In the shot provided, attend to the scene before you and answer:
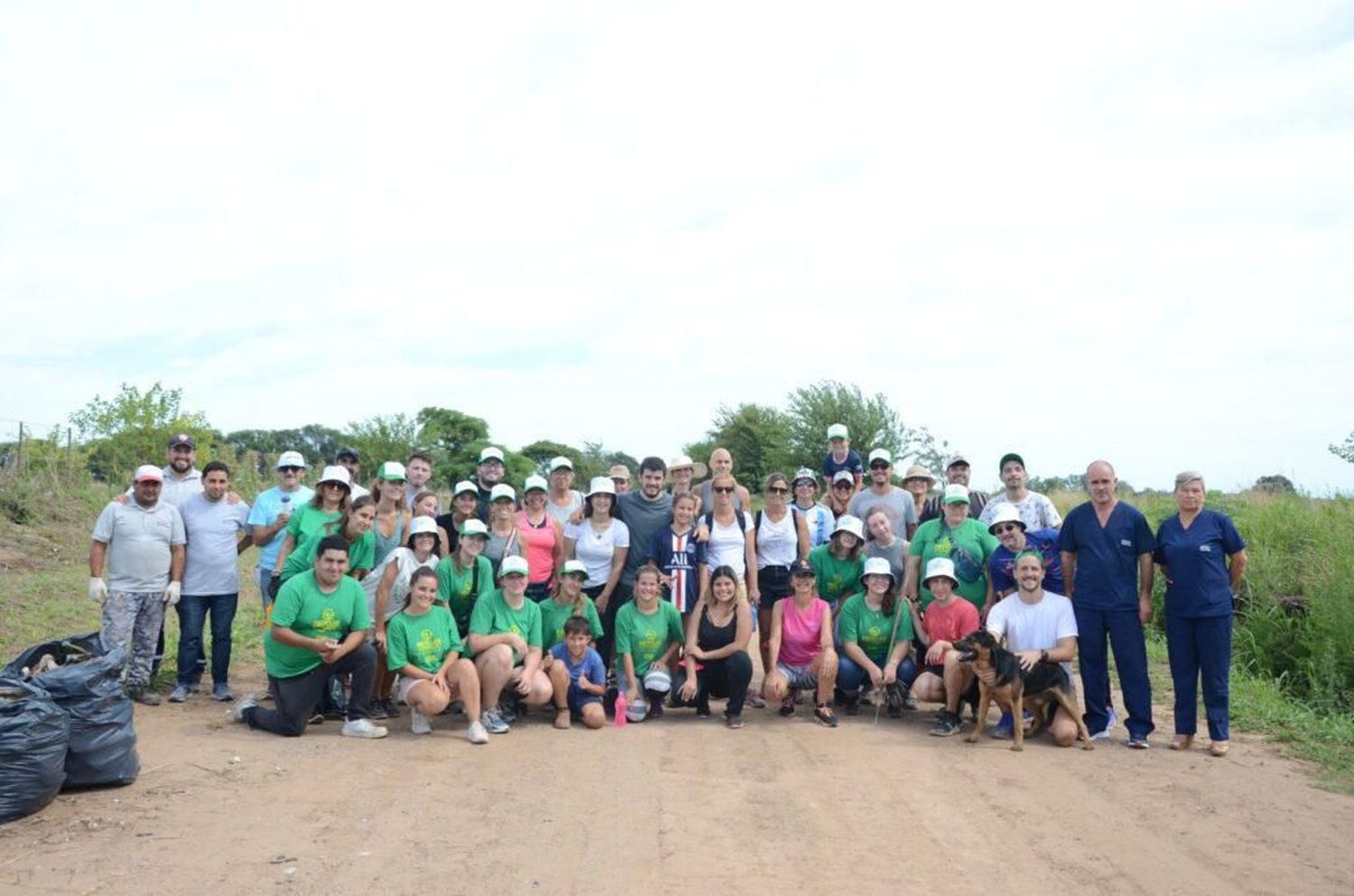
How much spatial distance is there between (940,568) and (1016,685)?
1039 millimetres

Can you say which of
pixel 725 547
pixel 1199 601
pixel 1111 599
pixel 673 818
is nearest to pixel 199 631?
pixel 725 547

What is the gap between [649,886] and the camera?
4.60 metres

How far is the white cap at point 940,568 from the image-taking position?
→ 7941mm

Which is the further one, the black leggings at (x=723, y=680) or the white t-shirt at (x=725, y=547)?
the white t-shirt at (x=725, y=547)

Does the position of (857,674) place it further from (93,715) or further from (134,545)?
(134,545)

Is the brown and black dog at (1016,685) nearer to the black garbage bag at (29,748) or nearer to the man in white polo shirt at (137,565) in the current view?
the black garbage bag at (29,748)

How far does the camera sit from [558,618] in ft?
26.6

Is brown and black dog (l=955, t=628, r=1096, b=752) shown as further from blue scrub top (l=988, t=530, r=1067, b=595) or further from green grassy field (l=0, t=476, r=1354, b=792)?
green grassy field (l=0, t=476, r=1354, b=792)

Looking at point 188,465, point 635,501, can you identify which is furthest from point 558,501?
point 188,465

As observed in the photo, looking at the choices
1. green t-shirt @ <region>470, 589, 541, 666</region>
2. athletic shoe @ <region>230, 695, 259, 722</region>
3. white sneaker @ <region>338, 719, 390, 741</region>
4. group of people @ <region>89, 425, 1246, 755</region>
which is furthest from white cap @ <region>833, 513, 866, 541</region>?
athletic shoe @ <region>230, 695, 259, 722</region>

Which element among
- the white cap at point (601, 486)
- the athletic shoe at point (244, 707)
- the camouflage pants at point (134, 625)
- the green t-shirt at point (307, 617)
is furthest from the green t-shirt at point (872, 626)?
the camouflage pants at point (134, 625)

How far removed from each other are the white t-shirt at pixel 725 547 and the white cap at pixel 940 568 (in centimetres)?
142

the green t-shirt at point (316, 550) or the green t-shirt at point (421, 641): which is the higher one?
the green t-shirt at point (316, 550)

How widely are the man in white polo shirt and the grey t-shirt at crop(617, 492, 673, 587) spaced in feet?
11.0
